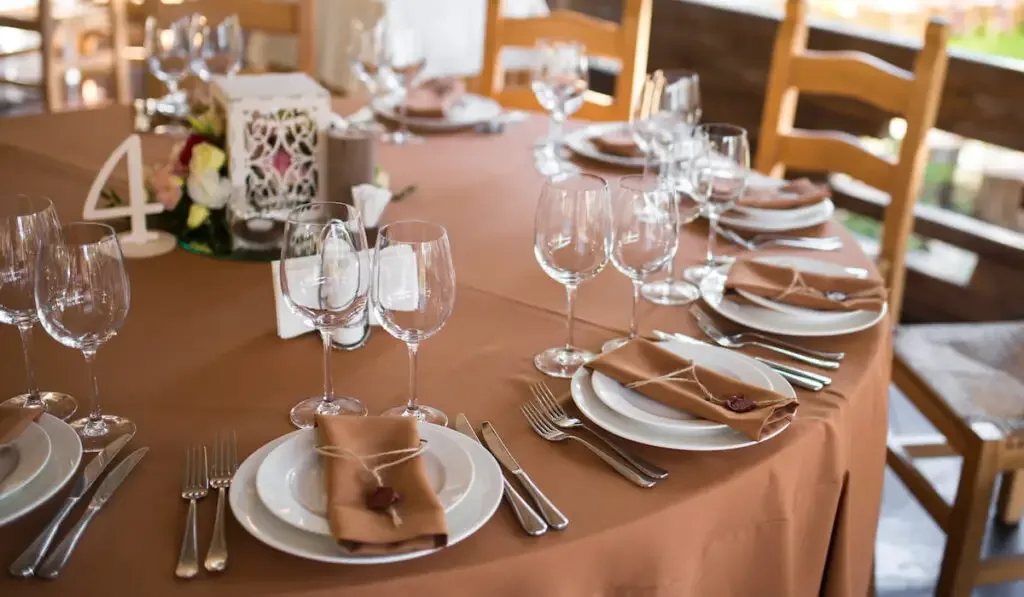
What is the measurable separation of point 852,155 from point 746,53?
1.68 meters

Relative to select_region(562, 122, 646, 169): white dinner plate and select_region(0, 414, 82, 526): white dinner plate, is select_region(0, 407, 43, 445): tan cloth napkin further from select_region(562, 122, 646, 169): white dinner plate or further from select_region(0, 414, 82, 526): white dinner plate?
select_region(562, 122, 646, 169): white dinner plate

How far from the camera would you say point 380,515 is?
3.01ft

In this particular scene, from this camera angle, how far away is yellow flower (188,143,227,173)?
1.54 meters

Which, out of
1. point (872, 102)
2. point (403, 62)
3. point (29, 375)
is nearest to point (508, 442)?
point (29, 375)

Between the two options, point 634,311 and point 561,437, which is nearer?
point 561,437

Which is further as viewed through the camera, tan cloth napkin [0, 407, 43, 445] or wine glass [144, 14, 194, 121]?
wine glass [144, 14, 194, 121]

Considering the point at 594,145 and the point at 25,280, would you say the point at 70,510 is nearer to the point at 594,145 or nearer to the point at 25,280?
the point at 25,280

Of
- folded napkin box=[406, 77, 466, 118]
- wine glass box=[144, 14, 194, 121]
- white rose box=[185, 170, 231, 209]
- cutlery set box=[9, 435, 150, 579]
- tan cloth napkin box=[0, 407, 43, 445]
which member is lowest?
cutlery set box=[9, 435, 150, 579]

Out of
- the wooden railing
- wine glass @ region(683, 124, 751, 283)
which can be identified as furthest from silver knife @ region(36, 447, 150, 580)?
the wooden railing

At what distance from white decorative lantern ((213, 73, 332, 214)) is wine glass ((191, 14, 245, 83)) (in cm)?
65

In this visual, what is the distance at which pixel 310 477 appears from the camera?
0.99 metres

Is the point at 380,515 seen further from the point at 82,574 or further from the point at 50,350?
the point at 50,350

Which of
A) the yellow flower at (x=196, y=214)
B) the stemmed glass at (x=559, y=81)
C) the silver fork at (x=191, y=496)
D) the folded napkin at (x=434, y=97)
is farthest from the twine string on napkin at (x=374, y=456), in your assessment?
the folded napkin at (x=434, y=97)

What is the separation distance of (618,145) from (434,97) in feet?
1.69
